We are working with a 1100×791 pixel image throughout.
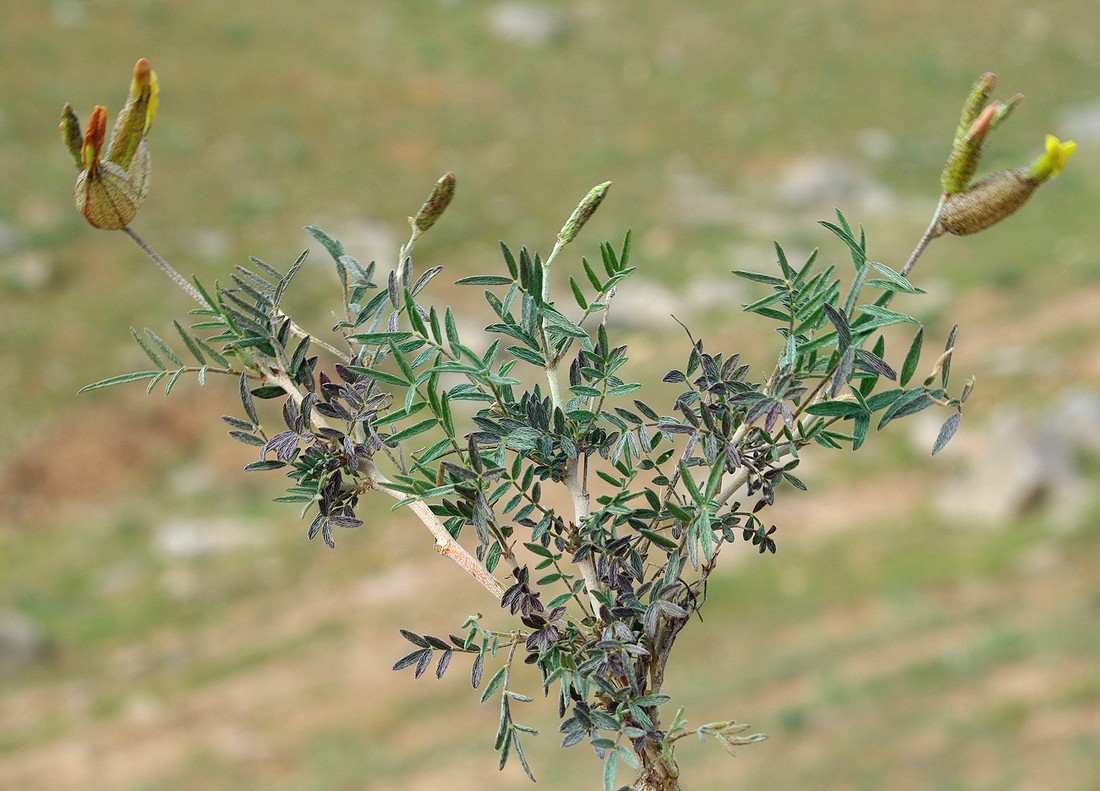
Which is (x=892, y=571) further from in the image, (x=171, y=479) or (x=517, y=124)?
(x=517, y=124)

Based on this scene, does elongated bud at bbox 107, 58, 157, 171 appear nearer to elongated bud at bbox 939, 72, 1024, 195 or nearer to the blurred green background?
elongated bud at bbox 939, 72, 1024, 195

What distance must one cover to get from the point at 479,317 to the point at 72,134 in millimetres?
13520

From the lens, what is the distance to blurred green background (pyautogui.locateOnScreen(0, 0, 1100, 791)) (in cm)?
850

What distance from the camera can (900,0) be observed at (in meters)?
26.3

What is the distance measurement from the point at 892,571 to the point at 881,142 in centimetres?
1315

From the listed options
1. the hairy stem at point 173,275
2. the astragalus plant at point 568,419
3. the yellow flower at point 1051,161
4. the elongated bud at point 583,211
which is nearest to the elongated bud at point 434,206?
the astragalus plant at point 568,419

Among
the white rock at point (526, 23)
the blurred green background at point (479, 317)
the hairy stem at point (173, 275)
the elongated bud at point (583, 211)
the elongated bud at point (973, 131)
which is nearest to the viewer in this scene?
the elongated bud at point (973, 131)

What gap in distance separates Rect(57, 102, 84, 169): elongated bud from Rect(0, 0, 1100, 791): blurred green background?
6.27 metres

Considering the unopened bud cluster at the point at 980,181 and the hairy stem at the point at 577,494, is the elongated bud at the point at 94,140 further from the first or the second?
the unopened bud cluster at the point at 980,181

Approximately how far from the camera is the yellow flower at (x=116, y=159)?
143 cm

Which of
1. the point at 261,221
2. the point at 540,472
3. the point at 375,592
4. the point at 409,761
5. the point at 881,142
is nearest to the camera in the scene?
the point at 540,472

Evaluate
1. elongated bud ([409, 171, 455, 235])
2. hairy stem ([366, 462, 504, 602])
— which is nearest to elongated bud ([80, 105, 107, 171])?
elongated bud ([409, 171, 455, 235])

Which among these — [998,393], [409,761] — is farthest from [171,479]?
[998,393]

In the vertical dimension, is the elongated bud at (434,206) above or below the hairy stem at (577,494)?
above
